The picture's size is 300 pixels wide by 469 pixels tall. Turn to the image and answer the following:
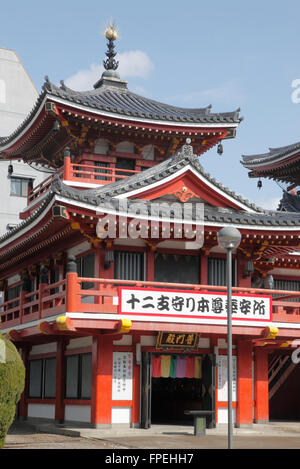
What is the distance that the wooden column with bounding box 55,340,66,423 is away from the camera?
90.9 ft

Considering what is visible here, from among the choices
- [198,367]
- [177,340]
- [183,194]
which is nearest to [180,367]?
[198,367]

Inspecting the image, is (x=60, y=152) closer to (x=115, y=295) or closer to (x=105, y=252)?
(x=105, y=252)

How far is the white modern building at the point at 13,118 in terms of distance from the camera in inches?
2156

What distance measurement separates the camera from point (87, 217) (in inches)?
949

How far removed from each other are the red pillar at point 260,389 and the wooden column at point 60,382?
7.51 m

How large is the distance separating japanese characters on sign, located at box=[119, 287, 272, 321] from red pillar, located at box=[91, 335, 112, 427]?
6.24ft

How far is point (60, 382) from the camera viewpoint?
1102 inches

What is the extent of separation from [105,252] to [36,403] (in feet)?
29.9

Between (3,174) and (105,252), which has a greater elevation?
(3,174)

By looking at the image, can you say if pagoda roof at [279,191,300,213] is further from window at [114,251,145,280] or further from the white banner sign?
window at [114,251,145,280]

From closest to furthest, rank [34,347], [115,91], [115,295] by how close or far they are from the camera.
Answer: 1. [115,295]
2. [34,347]
3. [115,91]

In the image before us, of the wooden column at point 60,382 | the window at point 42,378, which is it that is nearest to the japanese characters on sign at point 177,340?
the wooden column at point 60,382
